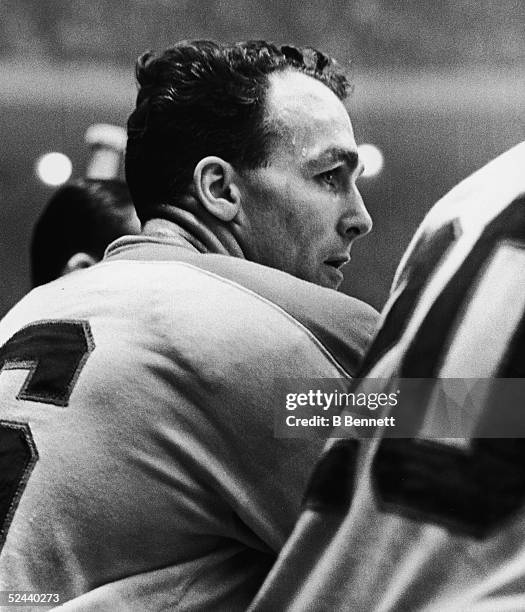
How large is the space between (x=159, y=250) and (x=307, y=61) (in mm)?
276

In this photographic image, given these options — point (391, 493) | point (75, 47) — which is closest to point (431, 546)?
point (391, 493)

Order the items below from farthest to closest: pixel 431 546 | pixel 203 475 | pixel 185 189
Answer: pixel 185 189, pixel 203 475, pixel 431 546

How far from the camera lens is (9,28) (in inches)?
40.8

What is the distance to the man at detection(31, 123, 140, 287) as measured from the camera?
1069 millimetres

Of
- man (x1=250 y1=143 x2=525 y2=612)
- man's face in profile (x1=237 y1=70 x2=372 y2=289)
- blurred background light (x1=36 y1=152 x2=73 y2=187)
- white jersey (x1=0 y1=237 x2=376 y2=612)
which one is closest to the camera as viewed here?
man (x1=250 y1=143 x2=525 y2=612)

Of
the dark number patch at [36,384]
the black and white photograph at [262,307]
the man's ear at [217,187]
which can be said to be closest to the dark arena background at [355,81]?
the black and white photograph at [262,307]

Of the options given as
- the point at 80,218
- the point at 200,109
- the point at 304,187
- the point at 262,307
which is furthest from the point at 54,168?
the point at 262,307

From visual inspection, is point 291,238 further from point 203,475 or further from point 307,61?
point 203,475

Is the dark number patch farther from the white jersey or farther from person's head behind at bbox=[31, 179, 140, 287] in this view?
person's head behind at bbox=[31, 179, 140, 287]

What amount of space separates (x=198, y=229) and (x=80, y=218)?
0.18 meters

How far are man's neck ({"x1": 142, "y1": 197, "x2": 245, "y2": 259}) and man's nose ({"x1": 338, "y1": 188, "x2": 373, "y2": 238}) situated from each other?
0.11 meters

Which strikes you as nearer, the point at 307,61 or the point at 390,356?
the point at 390,356

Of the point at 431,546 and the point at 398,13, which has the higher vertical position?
the point at 398,13

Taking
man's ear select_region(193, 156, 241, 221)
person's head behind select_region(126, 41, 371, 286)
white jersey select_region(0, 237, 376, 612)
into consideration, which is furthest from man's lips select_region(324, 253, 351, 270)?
white jersey select_region(0, 237, 376, 612)
